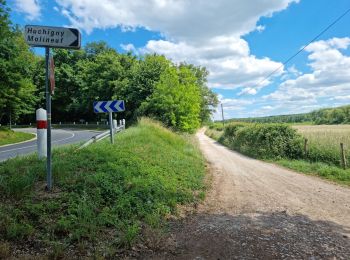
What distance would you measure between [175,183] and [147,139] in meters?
5.72

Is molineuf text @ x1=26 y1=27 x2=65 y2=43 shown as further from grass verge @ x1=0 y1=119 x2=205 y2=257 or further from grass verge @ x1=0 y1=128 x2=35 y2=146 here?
grass verge @ x1=0 y1=128 x2=35 y2=146

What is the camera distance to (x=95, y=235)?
16.4 ft

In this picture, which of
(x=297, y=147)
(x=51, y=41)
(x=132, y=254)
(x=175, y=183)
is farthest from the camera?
(x=297, y=147)

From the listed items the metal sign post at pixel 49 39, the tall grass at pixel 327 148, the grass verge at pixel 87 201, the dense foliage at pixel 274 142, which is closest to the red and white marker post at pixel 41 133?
the grass verge at pixel 87 201

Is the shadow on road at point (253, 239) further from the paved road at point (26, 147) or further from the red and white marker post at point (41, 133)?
the paved road at point (26, 147)

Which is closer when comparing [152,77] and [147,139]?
[147,139]

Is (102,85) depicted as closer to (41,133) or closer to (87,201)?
(41,133)

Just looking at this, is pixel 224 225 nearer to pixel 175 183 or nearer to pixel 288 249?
pixel 288 249

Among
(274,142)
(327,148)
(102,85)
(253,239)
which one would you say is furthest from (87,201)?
(102,85)

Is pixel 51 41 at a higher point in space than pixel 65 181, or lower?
higher

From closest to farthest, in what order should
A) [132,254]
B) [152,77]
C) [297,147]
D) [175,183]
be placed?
[132,254], [175,183], [297,147], [152,77]

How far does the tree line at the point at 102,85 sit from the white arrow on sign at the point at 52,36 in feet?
64.9

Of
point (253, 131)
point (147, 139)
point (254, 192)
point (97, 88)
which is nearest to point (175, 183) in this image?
point (254, 192)

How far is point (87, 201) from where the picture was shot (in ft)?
19.1
